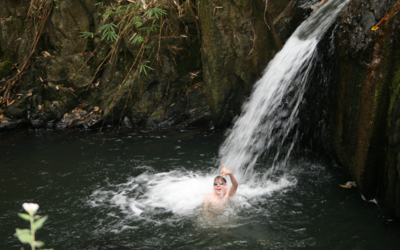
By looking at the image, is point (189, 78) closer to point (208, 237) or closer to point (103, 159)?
point (103, 159)

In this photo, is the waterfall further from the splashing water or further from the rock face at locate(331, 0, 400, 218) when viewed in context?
the rock face at locate(331, 0, 400, 218)

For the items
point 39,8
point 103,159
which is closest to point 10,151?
point 103,159

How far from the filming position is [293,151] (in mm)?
6387

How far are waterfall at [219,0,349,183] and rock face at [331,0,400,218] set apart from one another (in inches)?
27.9

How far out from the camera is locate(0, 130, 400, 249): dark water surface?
365 cm

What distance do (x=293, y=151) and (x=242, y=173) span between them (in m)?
1.38

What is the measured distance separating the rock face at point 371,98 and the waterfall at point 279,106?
27.9 inches

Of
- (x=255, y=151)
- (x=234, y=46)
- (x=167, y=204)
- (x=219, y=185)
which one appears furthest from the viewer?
(x=234, y=46)

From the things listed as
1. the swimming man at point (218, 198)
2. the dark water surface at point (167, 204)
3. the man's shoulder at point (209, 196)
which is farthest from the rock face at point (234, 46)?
the man's shoulder at point (209, 196)

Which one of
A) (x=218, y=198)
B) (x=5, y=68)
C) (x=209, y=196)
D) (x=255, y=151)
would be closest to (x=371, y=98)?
(x=218, y=198)

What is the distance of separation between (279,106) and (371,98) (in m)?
2.24

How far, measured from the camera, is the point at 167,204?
4688 millimetres

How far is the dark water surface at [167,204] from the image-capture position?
365 cm

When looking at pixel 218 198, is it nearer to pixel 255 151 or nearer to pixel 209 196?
pixel 209 196
